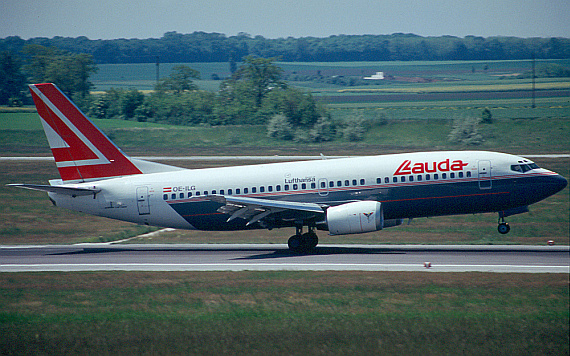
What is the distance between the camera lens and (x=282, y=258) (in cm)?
2955

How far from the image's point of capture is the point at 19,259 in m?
30.2

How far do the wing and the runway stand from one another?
2.04 meters

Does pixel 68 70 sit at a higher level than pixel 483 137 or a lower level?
higher

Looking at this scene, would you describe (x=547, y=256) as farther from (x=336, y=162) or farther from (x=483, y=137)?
(x=483, y=137)

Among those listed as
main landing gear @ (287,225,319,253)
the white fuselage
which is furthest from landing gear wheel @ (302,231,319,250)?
the white fuselage

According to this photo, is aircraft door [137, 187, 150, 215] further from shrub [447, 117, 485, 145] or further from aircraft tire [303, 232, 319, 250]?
shrub [447, 117, 485, 145]

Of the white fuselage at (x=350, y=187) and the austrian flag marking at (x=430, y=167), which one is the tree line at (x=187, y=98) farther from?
the austrian flag marking at (x=430, y=167)

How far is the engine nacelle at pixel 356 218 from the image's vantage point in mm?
28672

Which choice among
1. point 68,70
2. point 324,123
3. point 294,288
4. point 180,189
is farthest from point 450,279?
point 68,70

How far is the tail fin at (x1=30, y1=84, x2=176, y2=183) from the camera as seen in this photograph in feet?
107

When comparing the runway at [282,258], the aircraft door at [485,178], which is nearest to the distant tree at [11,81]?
the runway at [282,258]

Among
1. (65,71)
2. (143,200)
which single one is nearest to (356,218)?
(143,200)

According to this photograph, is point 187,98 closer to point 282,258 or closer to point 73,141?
point 73,141

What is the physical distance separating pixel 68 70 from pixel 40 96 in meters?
89.2
